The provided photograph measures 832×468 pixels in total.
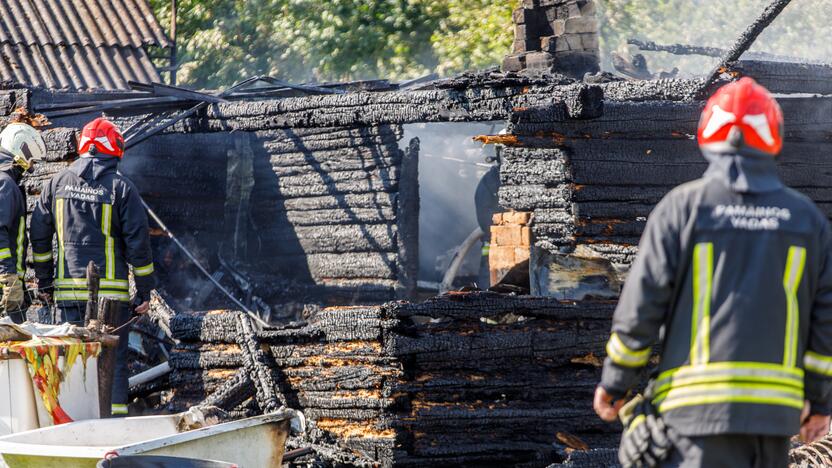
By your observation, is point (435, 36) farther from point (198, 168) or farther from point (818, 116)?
point (818, 116)

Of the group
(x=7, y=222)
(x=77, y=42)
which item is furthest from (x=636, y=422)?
(x=77, y=42)

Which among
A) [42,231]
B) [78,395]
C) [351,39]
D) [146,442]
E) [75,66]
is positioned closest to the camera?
[146,442]

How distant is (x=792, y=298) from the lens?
396 cm

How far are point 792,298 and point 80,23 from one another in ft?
42.1

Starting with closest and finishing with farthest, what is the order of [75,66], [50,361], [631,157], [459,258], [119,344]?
[50,361] → [631,157] → [119,344] → [459,258] → [75,66]

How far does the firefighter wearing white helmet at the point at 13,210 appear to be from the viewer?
8.01m

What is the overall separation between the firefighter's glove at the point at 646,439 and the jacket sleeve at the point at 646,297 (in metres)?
0.19

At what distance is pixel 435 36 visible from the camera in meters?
17.2

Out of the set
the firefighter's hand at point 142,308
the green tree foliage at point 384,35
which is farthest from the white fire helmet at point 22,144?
the green tree foliage at point 384,35

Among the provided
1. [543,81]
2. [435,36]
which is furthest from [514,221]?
[435,36]

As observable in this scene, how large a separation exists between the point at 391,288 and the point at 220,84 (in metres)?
9.68

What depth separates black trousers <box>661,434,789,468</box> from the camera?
12.8ft

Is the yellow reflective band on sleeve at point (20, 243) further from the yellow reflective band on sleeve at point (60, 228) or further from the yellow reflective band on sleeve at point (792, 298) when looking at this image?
the yellow reflective band on sleeve at point (792, 298)

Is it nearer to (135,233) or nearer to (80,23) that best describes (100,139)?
(135,233)
